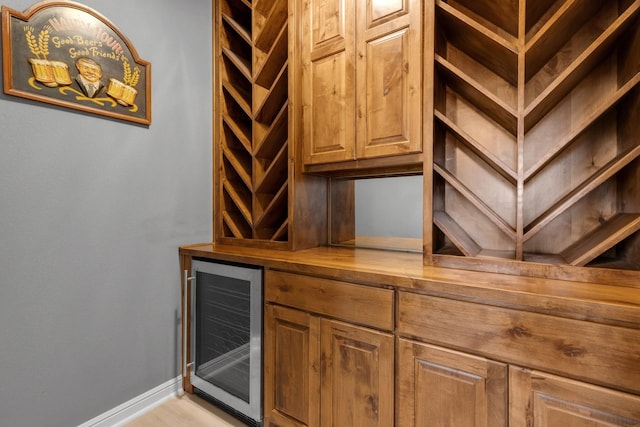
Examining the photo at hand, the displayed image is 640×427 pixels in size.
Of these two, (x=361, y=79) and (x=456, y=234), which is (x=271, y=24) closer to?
(x=361, y=79)

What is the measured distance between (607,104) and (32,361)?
2597mm

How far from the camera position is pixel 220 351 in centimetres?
189

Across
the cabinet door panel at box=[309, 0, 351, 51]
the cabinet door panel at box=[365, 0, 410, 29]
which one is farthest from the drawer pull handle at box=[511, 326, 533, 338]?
the cabinet door panel at box=[309, 0, 351, 51]

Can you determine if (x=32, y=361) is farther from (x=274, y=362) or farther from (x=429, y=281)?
(x=429, y=281)

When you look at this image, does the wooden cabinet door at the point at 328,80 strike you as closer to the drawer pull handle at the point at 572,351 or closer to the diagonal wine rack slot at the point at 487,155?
the diagonal wine rack slot at the point at 487,155

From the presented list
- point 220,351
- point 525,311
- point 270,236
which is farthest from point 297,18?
point 220,351

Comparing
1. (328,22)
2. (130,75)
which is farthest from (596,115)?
(130,75)

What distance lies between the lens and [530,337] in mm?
974

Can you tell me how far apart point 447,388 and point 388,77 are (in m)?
1.38

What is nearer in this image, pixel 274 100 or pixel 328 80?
pixel 328 80

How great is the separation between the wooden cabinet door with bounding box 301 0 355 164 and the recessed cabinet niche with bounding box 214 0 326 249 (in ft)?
0.33

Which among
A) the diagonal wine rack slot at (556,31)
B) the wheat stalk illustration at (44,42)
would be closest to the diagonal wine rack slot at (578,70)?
the diagonal wine rack slot at (556,31)

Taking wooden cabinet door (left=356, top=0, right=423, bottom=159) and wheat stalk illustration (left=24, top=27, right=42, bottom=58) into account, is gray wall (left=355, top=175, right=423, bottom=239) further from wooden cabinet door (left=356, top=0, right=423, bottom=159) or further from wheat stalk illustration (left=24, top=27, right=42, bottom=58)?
wheat stalk illustration (left=24, top=27, right=42, bottom=58)

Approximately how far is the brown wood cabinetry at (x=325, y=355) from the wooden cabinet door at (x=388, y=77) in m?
0.74
